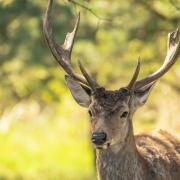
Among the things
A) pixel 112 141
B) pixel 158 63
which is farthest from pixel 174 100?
pixel 112 141

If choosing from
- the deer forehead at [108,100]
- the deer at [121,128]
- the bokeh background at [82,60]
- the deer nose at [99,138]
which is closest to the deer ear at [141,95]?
the deer at [121,128]

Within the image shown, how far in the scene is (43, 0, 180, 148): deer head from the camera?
1052cm

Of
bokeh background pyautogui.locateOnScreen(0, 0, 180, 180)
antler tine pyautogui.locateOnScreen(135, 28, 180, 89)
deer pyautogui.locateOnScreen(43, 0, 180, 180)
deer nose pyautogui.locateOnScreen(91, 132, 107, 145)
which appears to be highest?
bokeh background pyautogui.locateOnScreen(0, 0, 180, 180)

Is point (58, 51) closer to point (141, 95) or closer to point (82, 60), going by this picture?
point (141, 95)

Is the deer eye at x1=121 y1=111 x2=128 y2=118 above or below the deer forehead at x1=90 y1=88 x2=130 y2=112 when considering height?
below

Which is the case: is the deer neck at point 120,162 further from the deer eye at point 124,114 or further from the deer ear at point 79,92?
the deer ear at point 79,92

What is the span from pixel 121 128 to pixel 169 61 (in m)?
1.08

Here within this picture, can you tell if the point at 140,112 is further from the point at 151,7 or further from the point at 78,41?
the point at 151,7

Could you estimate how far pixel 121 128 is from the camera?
1066 cm

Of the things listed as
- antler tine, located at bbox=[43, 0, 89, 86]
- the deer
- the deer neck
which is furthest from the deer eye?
antler tine, located at bbox=[43, 0, 89, 86]

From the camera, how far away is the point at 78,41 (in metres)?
19.1

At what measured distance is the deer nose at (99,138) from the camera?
10.2 metres

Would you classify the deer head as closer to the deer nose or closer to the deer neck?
the deer nose

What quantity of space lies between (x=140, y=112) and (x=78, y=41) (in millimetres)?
2164
